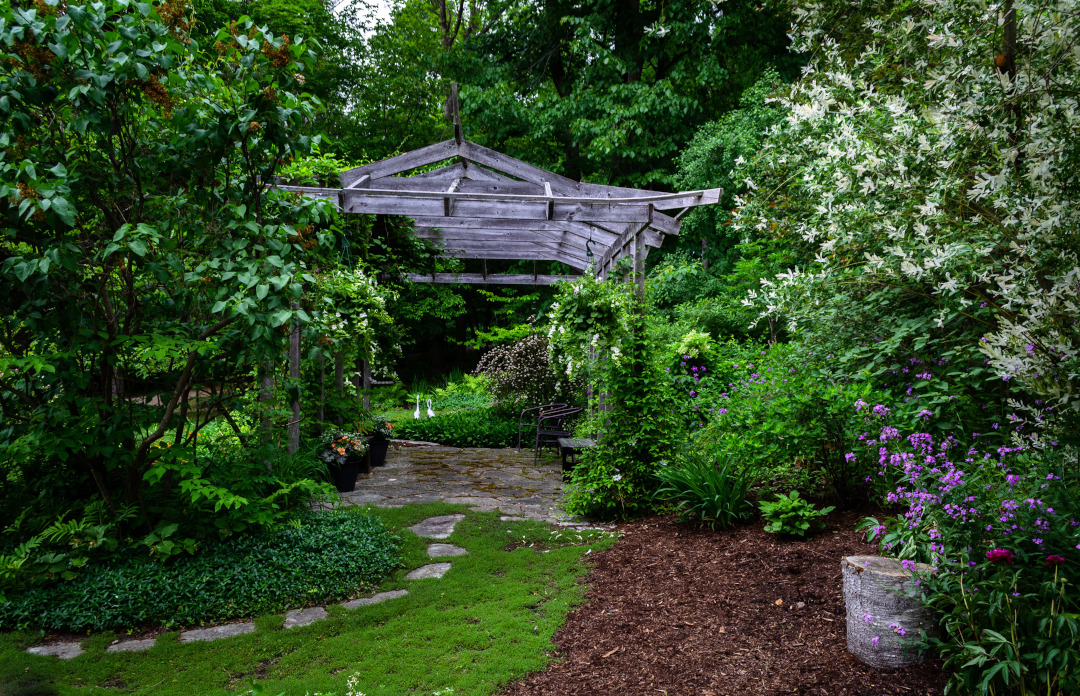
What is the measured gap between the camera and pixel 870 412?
3703 millimetres

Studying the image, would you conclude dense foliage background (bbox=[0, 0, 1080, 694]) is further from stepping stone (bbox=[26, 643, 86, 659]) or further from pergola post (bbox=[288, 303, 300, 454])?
stepping stone (bbox=[26, 643, 86, 659])

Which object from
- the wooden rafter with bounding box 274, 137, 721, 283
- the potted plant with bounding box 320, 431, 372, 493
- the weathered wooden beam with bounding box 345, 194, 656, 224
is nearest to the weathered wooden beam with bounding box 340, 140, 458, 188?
the wooden rafter with bounding box 274, 137, 721, 283

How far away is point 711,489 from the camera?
4340 millimetres

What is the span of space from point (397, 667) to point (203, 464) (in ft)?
7.10

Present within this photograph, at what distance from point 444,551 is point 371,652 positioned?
150cm

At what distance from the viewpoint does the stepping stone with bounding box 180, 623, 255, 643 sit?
128 inches

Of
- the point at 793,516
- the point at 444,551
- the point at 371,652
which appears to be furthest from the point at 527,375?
the point at 371,652

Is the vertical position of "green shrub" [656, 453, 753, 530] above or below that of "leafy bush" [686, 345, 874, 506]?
below

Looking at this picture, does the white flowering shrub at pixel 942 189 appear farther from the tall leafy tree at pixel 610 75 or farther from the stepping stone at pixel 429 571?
the tall leafy tree at pixel 610 75

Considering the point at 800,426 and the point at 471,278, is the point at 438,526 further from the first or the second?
the point at 471,278

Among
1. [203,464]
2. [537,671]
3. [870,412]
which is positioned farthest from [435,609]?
[870,412]

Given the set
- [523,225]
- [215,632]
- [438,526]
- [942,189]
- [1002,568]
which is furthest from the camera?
[523,225]

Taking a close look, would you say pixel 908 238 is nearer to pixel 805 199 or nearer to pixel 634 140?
pixel 805 199

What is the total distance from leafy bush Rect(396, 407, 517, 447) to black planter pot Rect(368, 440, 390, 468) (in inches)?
75.6
